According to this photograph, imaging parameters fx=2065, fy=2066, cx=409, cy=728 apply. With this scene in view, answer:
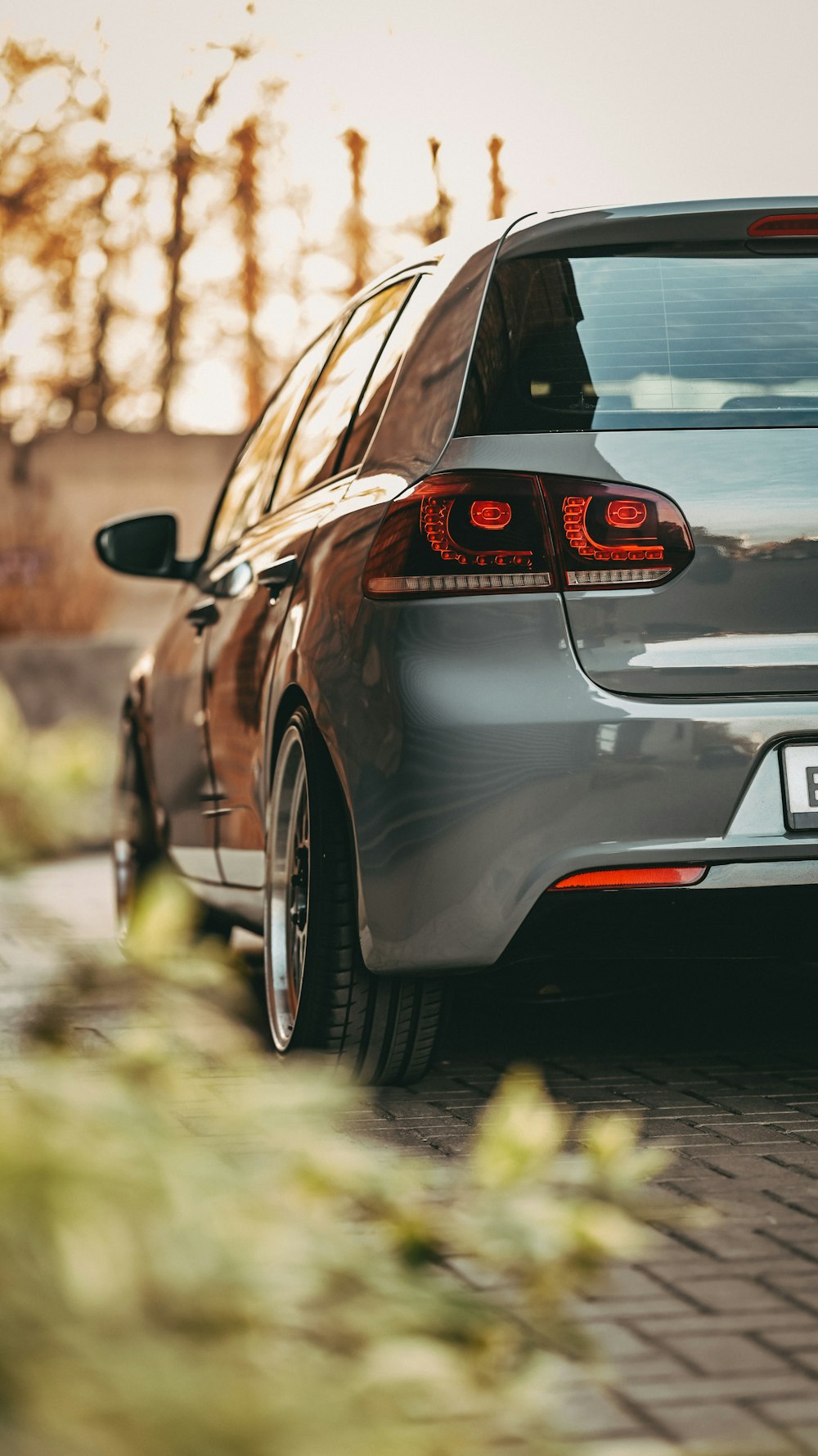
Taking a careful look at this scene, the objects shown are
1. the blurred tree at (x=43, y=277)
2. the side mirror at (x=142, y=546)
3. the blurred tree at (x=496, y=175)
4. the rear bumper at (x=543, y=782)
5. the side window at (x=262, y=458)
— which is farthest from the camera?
the blurred tree at (x=43, y=277)

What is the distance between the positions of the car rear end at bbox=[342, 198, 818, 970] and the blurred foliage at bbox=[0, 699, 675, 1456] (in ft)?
7.01

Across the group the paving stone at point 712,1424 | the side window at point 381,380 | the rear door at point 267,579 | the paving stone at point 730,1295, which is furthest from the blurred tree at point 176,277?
the paving stone at point 712,1424

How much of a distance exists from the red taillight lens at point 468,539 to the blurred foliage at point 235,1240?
2.21m

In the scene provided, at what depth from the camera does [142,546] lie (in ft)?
20.7

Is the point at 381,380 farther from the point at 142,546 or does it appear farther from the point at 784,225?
the point at 142,546

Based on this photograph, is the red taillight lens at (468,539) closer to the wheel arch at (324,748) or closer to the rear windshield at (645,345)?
the rear windshield at (645,345)

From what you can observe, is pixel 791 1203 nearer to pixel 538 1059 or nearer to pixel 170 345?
pixel 538 1059

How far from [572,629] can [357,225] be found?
47.0 feet

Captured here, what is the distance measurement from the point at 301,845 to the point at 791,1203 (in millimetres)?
1502

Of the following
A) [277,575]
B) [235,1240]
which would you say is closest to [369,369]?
[277,575]

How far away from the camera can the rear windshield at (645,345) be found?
392cm

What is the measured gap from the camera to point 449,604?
3.82 m

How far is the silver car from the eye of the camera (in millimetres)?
3752

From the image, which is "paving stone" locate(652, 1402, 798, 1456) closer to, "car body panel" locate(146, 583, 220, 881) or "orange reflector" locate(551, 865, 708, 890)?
"orange reflector" locate(551, 865, 708, 890)
